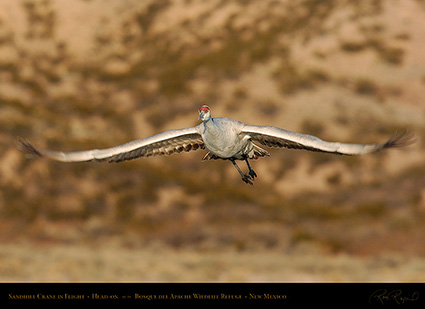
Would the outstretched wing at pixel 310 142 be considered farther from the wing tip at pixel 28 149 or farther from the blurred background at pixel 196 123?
the blurred background at pixel 196 123

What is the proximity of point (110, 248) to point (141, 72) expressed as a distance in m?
18.6

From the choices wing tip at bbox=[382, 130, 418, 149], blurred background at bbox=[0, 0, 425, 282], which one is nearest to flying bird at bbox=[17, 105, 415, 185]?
wing tip at bbox=[382, 130, 418, 149]

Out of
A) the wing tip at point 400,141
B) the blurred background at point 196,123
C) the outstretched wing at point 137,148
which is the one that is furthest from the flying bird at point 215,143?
the blurred background at point 196,123

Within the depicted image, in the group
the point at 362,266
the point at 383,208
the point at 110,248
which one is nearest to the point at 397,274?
the point at 362,266

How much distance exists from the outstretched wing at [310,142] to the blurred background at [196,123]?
2646 centimetres

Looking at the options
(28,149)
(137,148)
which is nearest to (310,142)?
(137,148)

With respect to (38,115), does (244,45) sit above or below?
above

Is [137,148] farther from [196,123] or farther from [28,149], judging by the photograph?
[196,123]

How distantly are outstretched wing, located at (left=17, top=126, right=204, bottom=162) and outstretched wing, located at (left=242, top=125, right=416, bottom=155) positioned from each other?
1.75 meters

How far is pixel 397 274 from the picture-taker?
45.3 metres
